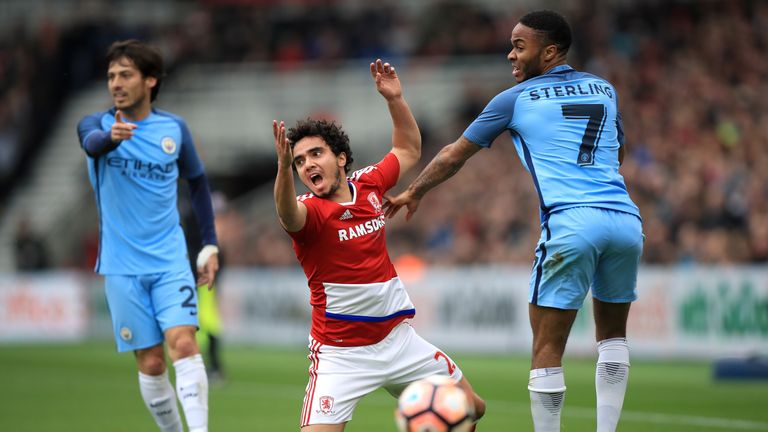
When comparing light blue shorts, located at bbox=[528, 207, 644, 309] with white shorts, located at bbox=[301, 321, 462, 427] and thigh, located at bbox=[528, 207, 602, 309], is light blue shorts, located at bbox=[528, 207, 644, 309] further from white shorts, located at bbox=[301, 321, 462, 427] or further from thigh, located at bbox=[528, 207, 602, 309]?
white shorts, located at bbox=[301, 321, 462, 427]

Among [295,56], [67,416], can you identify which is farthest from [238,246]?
[67,416]

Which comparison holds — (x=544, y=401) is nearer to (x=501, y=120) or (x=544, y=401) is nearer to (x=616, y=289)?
(x=616, y=289)

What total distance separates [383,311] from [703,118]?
1452 cm

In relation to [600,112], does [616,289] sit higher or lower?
lower

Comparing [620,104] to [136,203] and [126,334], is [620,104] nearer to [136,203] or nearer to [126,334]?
[136,203]

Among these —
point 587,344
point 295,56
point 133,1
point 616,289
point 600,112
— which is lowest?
point 587,344

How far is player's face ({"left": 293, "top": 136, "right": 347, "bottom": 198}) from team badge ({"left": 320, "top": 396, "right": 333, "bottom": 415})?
117cm

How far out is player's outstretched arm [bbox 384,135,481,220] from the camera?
300 inches

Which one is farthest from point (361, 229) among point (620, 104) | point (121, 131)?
point (620, 104)

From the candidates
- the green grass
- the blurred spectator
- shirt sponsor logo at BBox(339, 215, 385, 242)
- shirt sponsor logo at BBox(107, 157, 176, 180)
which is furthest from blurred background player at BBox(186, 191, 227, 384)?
the blurred spectator

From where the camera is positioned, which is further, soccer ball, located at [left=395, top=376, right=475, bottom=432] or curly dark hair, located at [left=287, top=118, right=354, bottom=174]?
curly dark hair, located at [left=287, top=118, right=354, bottom=174]

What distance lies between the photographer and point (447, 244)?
74.9 ft

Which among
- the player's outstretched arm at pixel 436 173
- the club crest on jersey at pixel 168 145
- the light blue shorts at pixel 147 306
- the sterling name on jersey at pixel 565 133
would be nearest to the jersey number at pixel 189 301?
the light blue shorts at pixel 147 306

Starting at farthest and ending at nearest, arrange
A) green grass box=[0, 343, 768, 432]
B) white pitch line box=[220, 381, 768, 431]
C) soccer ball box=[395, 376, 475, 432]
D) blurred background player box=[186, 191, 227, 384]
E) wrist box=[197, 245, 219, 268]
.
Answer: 1. blurred background player box=[186, 191, 227, 384]
2. green grass box=[0, 343, 768, 432]
3. white pitch line box=[220, 381, 768, 431]
4. wrist box=[197, 245, 219, 268]
5. soccer ball box=[395, 376, 475, 432]
